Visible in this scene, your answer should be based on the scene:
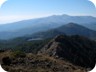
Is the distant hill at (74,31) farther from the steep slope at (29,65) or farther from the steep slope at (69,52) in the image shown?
the steep slope at (29,65)

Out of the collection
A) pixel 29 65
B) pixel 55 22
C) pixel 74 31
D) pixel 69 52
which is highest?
pixel 55 22

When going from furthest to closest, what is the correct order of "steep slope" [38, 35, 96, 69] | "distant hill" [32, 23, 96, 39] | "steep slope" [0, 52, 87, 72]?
"distant hill" [32, 23, 96, 39] < "steep slope" [38, 35, 96, 69] < "steep slope" [0, 52, 87, 72]

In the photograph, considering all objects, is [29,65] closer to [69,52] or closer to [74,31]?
[69,52]

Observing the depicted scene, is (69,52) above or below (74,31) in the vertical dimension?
above

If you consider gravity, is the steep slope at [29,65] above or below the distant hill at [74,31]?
above

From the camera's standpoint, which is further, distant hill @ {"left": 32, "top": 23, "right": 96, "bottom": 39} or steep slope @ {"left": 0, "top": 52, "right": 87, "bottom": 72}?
distant hill @ {"left": 32, "top": 23, "right": 96, "bottom": 39}

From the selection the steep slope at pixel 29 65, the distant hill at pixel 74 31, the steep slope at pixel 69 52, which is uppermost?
the steep slope at pixel 29 65

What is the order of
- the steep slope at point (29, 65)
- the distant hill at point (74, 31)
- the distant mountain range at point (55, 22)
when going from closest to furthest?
1. the steep slope at point (29, 65)
2. the distant mountain range at point (55, 22)
3. the distant hill at point (74, 31)

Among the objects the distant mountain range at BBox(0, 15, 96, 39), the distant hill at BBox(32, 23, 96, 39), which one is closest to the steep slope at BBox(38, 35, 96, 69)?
the distant mountain range at BBox(0, 15, 96, 39)

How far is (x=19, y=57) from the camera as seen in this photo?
4754mm

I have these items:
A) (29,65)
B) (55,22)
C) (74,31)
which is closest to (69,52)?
(55,22)

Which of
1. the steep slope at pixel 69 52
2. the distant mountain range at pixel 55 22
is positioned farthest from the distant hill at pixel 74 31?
the distant mountain range at pixel 55 22

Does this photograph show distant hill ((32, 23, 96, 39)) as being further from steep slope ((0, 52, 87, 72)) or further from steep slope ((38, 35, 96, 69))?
steep slope ((0, 52, 87, 72))

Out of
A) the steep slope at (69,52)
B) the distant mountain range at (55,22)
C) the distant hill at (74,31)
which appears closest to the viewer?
the distant mountain range at (55,22)
